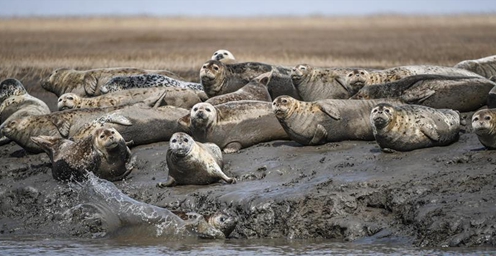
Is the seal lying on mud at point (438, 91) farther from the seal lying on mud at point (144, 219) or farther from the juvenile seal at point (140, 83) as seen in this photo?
the seal lying on mud at point (144, 219)

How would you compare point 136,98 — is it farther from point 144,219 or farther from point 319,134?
point 144,219

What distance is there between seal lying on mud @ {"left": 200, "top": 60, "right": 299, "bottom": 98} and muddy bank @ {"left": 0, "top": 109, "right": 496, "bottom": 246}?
6.41 ft

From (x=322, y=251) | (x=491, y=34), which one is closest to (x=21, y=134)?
(x=322, y=251)

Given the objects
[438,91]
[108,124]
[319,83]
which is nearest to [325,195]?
[438,91]

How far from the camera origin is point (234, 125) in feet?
42.9

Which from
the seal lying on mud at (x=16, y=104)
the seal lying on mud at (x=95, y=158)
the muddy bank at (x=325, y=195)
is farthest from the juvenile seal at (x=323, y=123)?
the seal lying on mud at (x=16, y=104)

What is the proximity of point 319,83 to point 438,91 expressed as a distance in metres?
1.87

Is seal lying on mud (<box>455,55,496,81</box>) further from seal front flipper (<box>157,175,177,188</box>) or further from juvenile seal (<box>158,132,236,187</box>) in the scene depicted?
seal front flipper (<box>157,175,177,188</box>)

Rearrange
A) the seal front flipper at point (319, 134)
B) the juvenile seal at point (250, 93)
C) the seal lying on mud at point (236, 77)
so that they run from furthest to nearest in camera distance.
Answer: the seal lying on mud at point (236, 77)
the juvenile seal at point (250, 93)
the seal front flipper at point (319, 134)

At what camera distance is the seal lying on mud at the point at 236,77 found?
48.7 feet

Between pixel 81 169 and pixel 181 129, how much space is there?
1380 mm

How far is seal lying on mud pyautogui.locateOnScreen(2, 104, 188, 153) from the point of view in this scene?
535 inches

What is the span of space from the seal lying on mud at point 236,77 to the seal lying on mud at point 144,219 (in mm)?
3326

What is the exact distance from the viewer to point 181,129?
1334 centimetres
